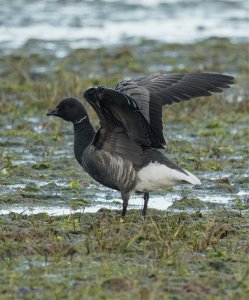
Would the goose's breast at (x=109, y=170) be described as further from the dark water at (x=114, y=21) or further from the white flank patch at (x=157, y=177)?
the dark water at (x=114, y=21)

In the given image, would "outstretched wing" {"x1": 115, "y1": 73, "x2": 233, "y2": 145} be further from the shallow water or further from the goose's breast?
the shallow water

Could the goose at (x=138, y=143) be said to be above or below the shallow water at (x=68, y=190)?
above

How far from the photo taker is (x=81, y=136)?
32.1ft

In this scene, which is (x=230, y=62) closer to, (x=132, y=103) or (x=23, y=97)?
(x=23, y=97)

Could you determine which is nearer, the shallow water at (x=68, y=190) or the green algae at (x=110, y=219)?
the green algae at (x=110, y=219)

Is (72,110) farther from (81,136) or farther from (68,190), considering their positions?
(68,190)

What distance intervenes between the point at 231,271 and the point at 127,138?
108 inches

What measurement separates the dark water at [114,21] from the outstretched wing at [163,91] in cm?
1269

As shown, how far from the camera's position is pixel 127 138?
9.52 metres

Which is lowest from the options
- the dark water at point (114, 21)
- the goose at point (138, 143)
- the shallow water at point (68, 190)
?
the shallow water at point (68, 190)

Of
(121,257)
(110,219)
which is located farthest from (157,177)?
(121,257)

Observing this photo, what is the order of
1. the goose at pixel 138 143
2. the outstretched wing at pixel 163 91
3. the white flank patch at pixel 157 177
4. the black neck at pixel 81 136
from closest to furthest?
1. the white flank patch at pixel 157 177
2. the goose at pixel 138 143
3. the outstretched wing at pixel 163 91
4. the black neck at pixel 81 136

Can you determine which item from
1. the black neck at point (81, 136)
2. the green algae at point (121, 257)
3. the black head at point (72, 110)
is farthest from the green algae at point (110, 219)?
the black head at point (72, 110)

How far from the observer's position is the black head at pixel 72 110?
9.99 metres
